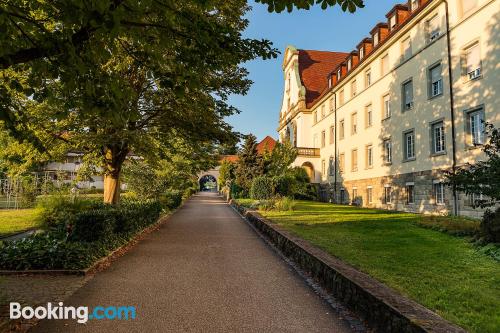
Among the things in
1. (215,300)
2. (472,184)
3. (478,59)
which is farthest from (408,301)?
(478,59)

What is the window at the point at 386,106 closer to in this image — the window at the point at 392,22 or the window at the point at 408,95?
the window at the point at 408,95

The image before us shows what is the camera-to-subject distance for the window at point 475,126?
16.2 metres

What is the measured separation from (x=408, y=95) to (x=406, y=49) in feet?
9.32

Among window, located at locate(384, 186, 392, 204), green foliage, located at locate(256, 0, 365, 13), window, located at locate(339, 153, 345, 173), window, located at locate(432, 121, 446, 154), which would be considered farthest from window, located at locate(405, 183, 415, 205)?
green foliage, located at locate(256, 0, 365, 13)

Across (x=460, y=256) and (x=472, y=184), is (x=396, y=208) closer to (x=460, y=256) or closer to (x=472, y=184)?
(x=472, y=184)

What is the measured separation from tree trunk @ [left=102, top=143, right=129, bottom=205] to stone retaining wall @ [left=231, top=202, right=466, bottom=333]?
378 inches

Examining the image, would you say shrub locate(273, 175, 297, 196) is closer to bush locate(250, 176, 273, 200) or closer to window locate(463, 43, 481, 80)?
bush locate(250, 176, 273, 200)

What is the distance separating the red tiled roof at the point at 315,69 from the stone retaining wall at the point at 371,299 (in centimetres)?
3721

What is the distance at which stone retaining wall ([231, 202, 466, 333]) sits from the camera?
3.56m

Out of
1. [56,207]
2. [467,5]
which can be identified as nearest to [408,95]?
[467,5]

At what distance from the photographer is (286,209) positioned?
22.2 meters

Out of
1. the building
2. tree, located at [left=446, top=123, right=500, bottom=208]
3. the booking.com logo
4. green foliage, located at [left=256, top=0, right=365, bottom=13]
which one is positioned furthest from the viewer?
the building

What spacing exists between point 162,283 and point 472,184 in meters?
8.09

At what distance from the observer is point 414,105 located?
2123 centimetres
